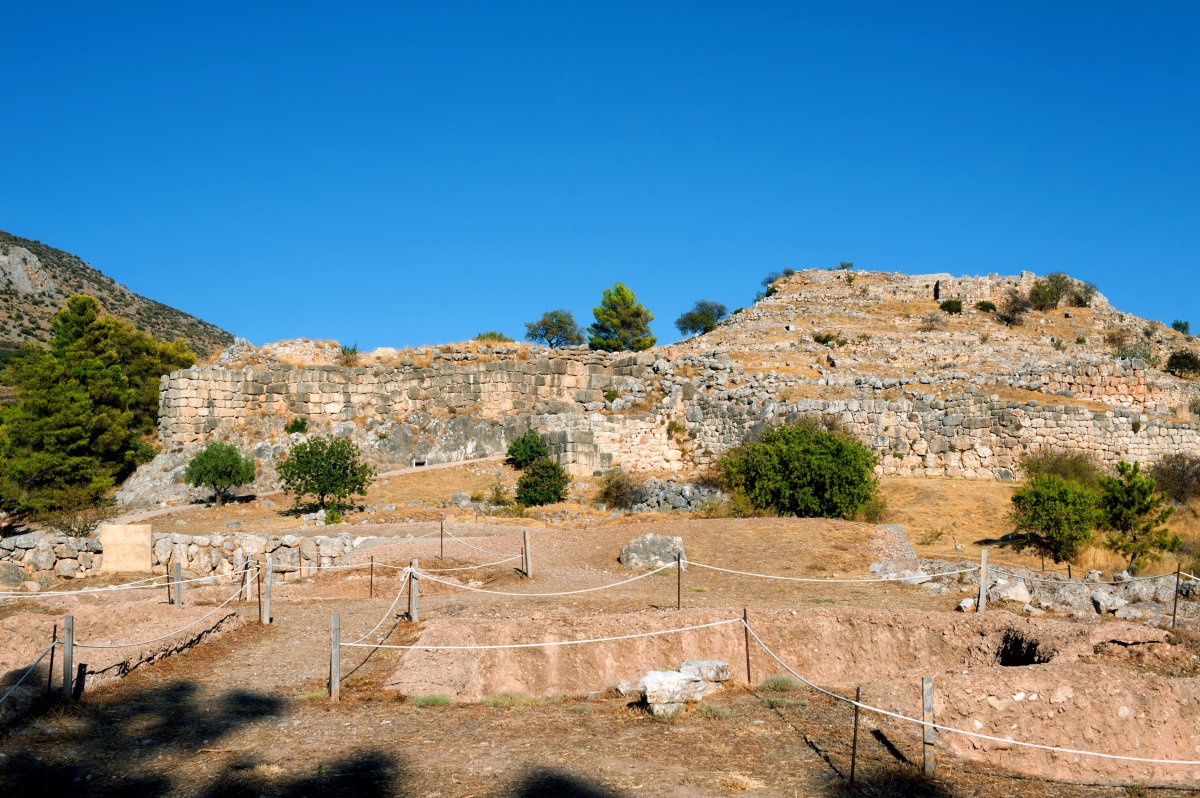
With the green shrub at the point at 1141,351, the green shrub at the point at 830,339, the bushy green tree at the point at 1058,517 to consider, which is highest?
the green shrub at the point at 830,339

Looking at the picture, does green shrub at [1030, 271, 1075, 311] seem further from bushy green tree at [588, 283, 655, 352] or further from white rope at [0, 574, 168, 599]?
white rope at [0, 574, 168, 599]

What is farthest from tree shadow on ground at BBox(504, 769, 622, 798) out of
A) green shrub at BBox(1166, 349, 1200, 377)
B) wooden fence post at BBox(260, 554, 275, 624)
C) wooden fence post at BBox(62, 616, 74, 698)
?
green shrub at BBox(1166, 349, 1200, 377)

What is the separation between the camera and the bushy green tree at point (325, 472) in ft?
75.7

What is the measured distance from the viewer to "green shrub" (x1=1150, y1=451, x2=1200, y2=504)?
22984mm

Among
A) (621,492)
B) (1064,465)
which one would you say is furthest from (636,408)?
(1064,465)

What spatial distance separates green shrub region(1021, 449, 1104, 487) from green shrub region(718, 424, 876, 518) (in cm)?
475

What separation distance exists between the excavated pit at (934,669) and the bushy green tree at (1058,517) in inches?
296

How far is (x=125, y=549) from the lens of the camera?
1588cm

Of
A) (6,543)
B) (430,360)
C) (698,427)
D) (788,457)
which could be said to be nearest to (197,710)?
(6,543)

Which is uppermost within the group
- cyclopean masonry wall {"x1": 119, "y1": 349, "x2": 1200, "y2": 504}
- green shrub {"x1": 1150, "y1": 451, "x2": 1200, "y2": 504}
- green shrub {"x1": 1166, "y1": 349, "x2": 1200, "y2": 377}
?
green shrub {"x1": 1166, "y1": 349, "x2": 1200, "y2": 377}

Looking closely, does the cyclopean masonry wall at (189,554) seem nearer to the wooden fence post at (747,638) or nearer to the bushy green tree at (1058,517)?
the wooden fence post at (747,638)

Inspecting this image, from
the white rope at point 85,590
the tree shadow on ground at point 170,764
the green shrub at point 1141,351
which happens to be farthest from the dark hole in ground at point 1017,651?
the green shrub at point 1141,351

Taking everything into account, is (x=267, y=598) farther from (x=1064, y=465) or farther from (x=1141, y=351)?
(x=1141, y=351)

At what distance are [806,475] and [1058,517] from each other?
16.8ft
